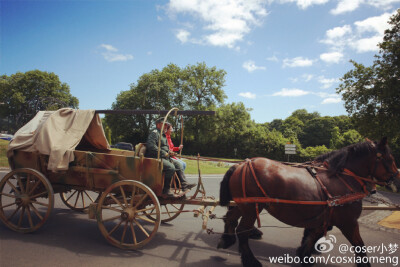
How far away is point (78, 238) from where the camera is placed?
4.41 m

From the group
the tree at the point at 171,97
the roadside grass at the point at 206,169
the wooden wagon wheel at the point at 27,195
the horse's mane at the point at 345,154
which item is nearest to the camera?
the horse's mane at the point at 345,154

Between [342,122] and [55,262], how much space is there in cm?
6571

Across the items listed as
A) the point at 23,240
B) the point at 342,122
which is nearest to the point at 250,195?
the point at 23,240

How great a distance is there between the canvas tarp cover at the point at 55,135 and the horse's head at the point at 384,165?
17.8 ft

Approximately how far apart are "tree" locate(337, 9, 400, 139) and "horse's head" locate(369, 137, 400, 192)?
11.1 meters

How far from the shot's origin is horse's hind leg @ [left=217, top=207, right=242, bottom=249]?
424 cm

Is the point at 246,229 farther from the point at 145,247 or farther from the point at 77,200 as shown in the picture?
the point at 77,200

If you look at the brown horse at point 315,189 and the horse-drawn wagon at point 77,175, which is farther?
the horse-drawn wagon at point 77,175

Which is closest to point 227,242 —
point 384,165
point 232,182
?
point 232,182

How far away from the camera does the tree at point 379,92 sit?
12426 mm

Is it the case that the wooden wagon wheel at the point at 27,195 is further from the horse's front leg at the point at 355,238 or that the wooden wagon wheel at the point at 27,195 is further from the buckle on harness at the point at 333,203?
the horse's front leg at the point at 355,238

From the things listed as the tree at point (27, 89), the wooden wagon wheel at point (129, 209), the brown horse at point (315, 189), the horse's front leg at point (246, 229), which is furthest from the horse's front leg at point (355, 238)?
the tree at point (27, 89)

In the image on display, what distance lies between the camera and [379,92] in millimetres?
13148

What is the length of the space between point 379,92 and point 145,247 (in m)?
15.0
